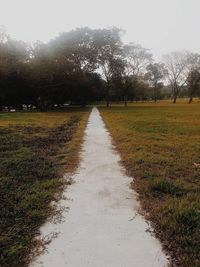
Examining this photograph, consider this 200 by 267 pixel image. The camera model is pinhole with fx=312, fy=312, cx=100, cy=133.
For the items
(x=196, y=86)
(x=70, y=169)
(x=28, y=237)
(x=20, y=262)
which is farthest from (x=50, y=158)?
(x=196, y=86)

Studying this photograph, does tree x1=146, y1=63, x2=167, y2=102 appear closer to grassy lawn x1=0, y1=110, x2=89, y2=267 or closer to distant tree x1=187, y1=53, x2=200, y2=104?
distant tree x1=187, y1=53, x2=200, y2=104

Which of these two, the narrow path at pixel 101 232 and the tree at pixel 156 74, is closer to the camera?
the narrow path at pixel 101 232

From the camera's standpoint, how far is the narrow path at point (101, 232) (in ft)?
12.4

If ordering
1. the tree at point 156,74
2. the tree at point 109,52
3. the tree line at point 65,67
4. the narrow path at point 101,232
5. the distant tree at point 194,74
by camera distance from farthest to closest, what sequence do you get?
the tree at point 156,74
the distant tree at point 194,74
the tree at point 109,52
the tree line at point 65,67
the narrow path at point 101,232

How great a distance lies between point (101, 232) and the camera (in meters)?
4.50

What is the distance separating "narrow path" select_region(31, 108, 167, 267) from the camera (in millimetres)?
3787

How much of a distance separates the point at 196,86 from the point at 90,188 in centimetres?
7897

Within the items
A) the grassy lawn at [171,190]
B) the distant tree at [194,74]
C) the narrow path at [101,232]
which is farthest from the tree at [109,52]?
the narrow path at [101,232]

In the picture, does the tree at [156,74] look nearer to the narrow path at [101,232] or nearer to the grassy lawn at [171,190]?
the grassy lawn at [171,190]

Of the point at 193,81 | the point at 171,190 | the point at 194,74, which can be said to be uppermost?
the point at 194,74

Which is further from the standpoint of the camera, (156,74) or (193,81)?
(156,74)

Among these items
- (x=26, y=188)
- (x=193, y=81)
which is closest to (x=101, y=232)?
(x=26, y=188)

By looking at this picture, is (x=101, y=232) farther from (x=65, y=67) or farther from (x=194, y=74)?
(x=194, y=74)

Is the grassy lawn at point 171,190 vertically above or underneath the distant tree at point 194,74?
underneath
